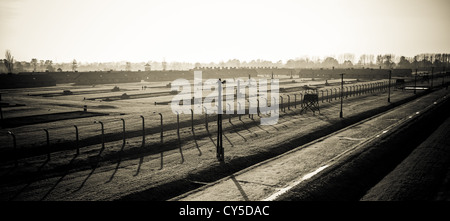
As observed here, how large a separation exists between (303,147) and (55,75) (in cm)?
10804

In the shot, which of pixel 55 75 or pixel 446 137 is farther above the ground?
pixel 55 75

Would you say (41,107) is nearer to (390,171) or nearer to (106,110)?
(106,110)

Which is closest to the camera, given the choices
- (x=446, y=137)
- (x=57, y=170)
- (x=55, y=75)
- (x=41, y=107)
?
(x=57, y=170)

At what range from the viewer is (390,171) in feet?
61.3
